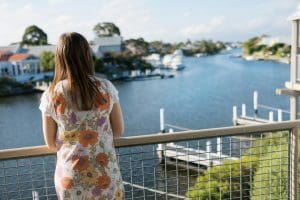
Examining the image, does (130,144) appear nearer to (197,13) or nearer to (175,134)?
(175,134)

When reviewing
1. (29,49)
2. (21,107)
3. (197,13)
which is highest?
(197,13)

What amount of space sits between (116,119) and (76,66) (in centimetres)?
26

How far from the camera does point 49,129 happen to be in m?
1.60

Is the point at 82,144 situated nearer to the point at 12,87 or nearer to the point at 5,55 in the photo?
the point at 12,87

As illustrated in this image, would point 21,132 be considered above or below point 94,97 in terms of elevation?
below

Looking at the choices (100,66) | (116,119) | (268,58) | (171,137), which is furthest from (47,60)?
(116,119)

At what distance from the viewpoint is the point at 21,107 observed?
28.6 meters

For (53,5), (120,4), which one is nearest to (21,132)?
(53,5)

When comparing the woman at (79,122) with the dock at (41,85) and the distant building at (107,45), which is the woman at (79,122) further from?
the distant building at (107,45)

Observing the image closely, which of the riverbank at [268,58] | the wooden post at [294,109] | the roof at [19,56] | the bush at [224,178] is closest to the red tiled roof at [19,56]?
the roof at [19,56]

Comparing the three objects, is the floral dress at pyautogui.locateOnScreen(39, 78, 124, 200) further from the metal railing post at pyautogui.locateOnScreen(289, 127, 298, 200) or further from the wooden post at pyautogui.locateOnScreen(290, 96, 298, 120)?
the wooden post at pyautogui.locateOnScreen(290, 96, 298, 120)

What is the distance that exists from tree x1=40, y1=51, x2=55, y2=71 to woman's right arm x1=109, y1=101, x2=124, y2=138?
139 feet

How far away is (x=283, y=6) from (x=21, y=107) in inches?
1923

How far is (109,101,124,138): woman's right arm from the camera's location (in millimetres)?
1647
